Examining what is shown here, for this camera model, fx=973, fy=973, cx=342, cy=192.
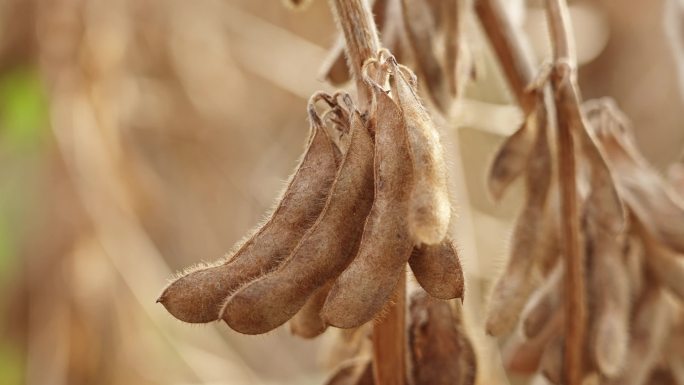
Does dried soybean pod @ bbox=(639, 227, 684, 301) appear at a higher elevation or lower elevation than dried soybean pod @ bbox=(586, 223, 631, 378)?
lower

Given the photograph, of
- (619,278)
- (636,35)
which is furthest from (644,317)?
(636,35)

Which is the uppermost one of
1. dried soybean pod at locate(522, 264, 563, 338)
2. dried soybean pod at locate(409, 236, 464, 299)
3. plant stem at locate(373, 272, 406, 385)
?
dried soybean pod at locate(409, 236, 464, 299)

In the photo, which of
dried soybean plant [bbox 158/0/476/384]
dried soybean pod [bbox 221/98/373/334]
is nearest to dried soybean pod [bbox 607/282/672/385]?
dried soybean plant [bbox 158/0/476/384]

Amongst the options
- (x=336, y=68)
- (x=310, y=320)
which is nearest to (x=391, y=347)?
(x=310, y=320)

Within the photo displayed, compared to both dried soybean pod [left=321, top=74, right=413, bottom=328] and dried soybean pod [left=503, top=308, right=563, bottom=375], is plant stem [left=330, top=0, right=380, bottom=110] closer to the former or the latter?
dried soybean pod [left=321, top=74, right=413, bottom=328]

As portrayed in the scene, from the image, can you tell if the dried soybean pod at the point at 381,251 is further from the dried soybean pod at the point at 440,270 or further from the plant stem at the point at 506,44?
the plant stem at the point at 506,44

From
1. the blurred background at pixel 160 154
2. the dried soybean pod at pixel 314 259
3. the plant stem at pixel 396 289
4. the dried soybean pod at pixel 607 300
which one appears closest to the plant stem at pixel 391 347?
the plant stem at pixel 396 289

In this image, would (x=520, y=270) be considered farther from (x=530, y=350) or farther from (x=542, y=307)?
(x=530, y=350)
